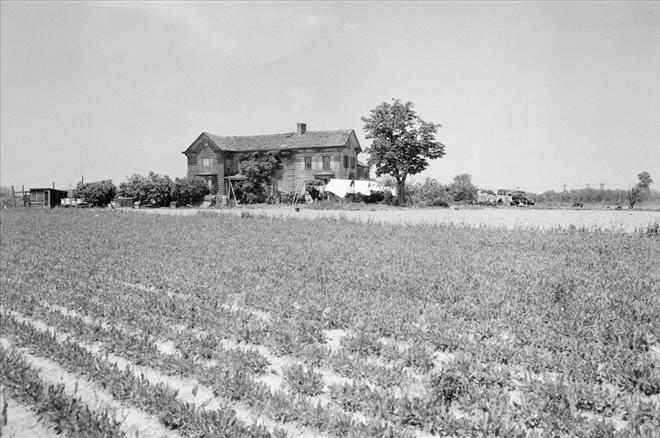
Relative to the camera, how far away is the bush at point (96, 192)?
4153 centimetres

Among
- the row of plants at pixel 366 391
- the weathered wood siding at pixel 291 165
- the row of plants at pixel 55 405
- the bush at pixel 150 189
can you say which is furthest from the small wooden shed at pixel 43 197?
the row of plants at pixel 366 391

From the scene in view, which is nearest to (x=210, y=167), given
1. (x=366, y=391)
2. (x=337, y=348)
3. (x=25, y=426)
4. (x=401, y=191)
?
(x=401, y=191)

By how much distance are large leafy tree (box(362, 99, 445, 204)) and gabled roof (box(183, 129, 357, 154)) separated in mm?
3956

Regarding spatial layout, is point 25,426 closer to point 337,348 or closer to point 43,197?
point 337,348

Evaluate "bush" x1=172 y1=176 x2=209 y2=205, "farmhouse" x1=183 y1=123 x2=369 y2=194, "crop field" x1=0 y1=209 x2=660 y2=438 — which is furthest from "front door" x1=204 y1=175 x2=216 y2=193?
"crop field" x1=0 y1=209 x2=660 y2=438

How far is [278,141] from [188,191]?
13665mm

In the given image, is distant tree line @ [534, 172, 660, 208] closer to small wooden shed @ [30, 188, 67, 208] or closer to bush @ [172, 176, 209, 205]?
bush @ [172, 176, 209, 205]

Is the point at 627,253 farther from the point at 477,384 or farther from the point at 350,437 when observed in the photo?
the point at 350,437

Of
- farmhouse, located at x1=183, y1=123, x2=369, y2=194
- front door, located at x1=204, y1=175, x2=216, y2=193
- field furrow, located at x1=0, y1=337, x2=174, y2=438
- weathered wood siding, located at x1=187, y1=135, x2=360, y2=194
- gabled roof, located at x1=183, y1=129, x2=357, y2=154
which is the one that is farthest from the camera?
front door, located at x1=204, y1=175, x2=216, y2=193

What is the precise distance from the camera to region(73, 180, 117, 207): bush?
41.5 meters

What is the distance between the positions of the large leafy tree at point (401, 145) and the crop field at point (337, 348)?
37.6 meters

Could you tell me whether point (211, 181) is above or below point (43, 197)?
above

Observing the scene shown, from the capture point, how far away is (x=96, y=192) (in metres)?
41.6

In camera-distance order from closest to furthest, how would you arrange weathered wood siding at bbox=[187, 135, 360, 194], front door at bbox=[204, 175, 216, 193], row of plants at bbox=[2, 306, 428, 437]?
row of plants at bbox=[2, 306, 428, 437] < weathered wood siding at bbox=[187, 135, 360, 194] < front door at bbox=[204, 175, 216, 193]
